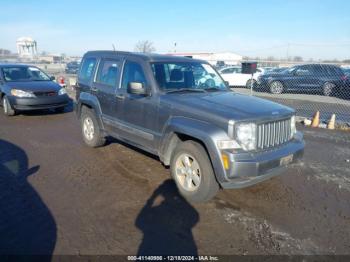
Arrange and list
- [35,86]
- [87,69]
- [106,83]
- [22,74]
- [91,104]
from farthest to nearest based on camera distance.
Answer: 1. [22,74]
2. [35,86]
3. [87,69]
4. [91,104]
5. [106,83]

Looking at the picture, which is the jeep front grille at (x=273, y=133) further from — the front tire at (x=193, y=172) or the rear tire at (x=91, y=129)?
the rear tire at (x=91, y=129)

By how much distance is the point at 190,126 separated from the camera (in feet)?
13.0

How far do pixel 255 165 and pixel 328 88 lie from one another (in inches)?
567

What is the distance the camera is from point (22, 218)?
11.8 ft

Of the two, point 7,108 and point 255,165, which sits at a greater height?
point 255,165

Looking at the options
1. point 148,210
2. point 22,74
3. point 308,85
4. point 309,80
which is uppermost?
point 22,74

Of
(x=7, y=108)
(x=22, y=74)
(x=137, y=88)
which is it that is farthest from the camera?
(x=22, y=74)

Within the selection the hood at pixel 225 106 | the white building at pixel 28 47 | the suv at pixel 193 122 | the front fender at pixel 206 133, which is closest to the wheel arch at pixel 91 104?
the suv at pixel 193 122

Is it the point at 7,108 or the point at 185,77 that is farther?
the point at 7,108

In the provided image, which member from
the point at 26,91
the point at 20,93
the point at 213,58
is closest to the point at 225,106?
the point at 26,91

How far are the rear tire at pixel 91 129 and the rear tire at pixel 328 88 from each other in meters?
13.7

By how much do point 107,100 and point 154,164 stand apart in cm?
152

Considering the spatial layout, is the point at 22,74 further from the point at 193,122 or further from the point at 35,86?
the point at 193,122

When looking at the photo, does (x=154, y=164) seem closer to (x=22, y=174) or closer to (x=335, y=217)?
(x=22, y=174)
